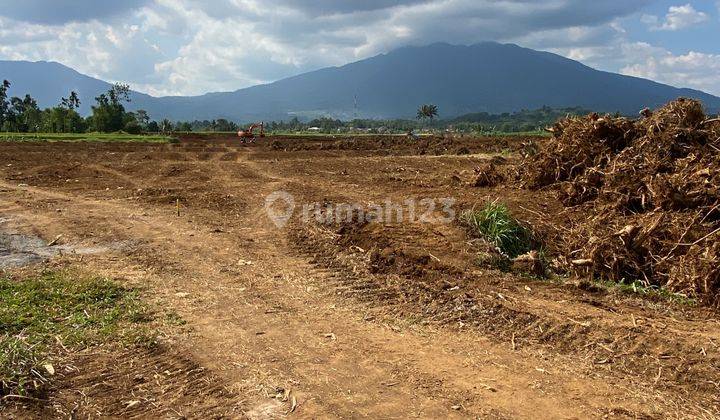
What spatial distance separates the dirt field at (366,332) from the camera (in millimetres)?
3256

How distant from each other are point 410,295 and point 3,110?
8228 centimetres

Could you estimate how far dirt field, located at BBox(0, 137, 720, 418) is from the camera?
3.26 meters

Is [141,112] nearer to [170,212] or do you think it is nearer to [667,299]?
[170,212]

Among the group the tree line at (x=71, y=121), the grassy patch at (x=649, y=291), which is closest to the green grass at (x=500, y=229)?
the grassy patch at (x=649, y=291)

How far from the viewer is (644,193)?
7250 millimetres

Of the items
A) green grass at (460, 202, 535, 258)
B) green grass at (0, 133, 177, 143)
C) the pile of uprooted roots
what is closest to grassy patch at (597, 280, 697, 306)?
the pile of uprooted roots

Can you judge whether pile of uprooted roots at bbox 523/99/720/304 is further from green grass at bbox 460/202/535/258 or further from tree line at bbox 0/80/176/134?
tree line at bbox 0/80/176/134

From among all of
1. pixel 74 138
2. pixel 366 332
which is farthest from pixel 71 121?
pixel 366 332

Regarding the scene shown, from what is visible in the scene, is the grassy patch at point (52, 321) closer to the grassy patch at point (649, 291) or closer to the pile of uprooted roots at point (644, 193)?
the grassy patch at point (649, 291)

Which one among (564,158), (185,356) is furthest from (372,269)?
(564,158)

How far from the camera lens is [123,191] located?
38.7 feet

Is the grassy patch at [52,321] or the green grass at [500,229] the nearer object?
the grassy patch at [52,321]

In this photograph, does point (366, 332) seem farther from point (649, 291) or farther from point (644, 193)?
point (644, 193)

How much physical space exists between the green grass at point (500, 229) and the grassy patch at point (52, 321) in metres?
4.34
